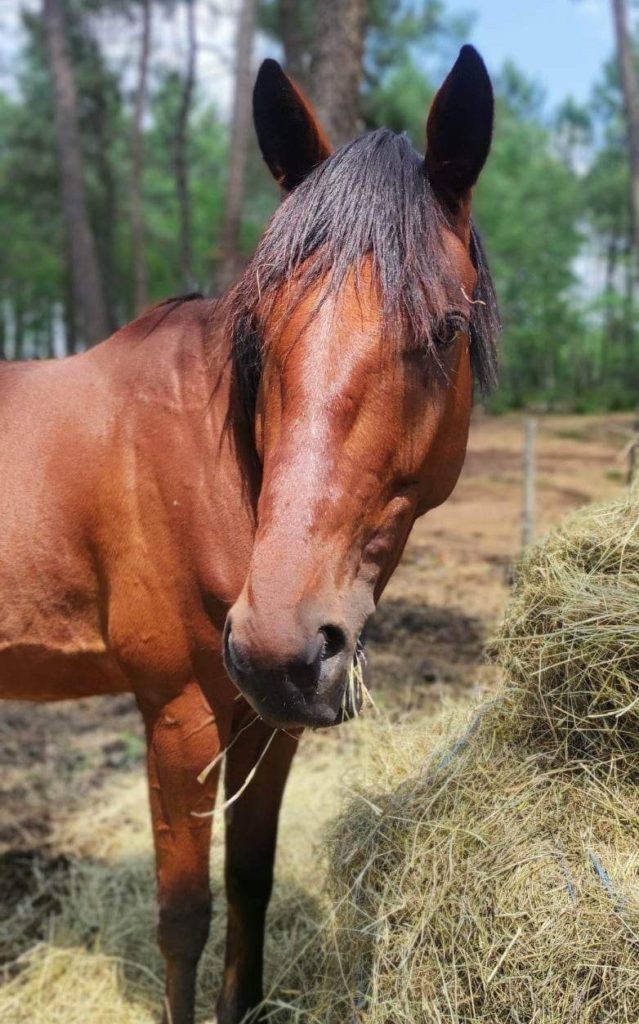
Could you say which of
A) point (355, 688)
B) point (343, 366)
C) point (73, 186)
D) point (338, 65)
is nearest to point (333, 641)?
point (355, 688)

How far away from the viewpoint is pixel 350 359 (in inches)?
63.9

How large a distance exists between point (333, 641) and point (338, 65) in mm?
5013

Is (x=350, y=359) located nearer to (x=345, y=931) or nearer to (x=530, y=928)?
(x=530, y=928)

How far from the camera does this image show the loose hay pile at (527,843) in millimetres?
Answer: 1696

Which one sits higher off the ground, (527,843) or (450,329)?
(450,329)

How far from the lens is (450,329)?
178 centimetres

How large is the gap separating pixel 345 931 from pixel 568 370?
32283mm

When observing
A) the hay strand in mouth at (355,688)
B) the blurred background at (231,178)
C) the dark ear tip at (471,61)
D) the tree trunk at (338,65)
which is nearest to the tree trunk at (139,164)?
the blurred background at (231,178)

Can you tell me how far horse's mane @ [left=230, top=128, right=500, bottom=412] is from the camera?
169 cm

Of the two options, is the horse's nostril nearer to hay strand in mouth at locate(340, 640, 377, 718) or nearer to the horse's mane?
hay strand in mouth at locate(340, 640, 377, 718)

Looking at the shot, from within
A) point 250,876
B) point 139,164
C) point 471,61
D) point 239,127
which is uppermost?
point 139,164

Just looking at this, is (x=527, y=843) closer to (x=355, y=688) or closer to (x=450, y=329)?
(x=355, y=688)

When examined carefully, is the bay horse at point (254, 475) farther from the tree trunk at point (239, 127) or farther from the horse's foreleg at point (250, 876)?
the tree trunk at point (239, 127)

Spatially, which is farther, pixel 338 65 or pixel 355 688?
pixel 338 65
